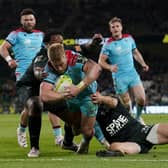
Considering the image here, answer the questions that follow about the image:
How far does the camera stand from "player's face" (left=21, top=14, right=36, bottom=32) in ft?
36.7

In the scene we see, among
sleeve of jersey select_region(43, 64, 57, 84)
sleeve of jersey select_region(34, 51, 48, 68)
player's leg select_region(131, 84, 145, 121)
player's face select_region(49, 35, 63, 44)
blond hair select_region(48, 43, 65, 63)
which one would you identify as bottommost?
player's leg select_region(131, 84, 145, 121)

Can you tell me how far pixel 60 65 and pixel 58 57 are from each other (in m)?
0.18

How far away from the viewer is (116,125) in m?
9.11

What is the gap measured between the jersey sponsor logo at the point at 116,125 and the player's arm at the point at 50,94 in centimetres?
106

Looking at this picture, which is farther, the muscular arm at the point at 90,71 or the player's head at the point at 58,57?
the muscular arm at the point at 90,71

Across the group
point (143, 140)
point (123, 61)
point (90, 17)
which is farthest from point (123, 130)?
point (90, 17)

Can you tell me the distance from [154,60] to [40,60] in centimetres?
2819

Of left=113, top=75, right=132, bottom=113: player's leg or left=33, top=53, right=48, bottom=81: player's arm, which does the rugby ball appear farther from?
left=113, top=75, right=132, bottom=113: player's leg

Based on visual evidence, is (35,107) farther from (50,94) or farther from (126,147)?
(126,147)

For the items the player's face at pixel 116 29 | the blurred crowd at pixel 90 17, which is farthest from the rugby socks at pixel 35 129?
the blurred crowd at pixel 90 17

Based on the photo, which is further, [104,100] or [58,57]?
[104,100]

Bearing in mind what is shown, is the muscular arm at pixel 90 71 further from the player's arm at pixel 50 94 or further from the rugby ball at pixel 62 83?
the player's arm at pixel 50 94

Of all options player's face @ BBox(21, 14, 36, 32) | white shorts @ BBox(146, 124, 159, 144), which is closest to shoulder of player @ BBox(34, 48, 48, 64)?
white shorts @ BBox(146, 124, 159, 144)

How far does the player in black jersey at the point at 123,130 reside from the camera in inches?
344
